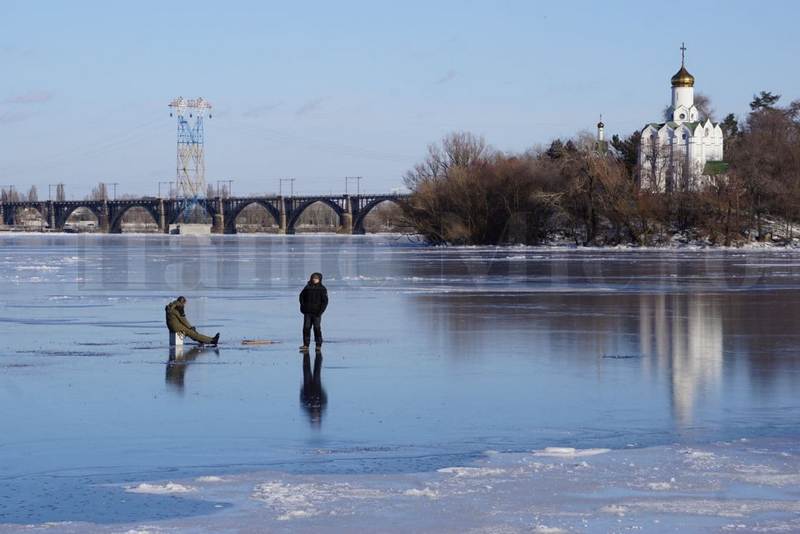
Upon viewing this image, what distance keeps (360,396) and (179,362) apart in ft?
14.6

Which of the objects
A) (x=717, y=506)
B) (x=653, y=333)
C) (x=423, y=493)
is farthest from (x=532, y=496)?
(x=653, y=333)

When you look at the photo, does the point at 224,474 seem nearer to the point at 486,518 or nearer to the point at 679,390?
the point at 486,518

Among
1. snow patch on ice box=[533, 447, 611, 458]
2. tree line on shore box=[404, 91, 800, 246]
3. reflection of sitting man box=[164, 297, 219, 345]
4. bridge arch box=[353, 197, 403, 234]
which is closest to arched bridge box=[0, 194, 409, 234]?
bridge arch box=[353, 197, 403, 234]

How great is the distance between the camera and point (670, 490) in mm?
9289

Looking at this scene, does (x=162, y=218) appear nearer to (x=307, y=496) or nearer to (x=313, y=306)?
(x=313, y=306)

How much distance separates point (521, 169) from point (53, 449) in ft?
278

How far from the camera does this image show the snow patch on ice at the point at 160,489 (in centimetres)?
929

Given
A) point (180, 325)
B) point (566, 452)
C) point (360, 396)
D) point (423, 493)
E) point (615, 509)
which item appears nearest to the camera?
point (615, 509)

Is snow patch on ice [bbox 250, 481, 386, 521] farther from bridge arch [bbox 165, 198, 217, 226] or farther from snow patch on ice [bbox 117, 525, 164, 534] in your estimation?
bridge arch [bbox 165, 198, 217, 226]

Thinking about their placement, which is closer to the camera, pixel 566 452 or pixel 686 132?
pixel 566 452

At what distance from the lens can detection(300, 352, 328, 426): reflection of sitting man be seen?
43.1ft

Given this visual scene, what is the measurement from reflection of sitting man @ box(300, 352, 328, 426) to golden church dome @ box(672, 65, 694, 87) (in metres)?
106

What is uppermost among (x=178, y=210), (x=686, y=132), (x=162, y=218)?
(x=686, y=132)

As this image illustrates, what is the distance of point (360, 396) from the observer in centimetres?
1435
